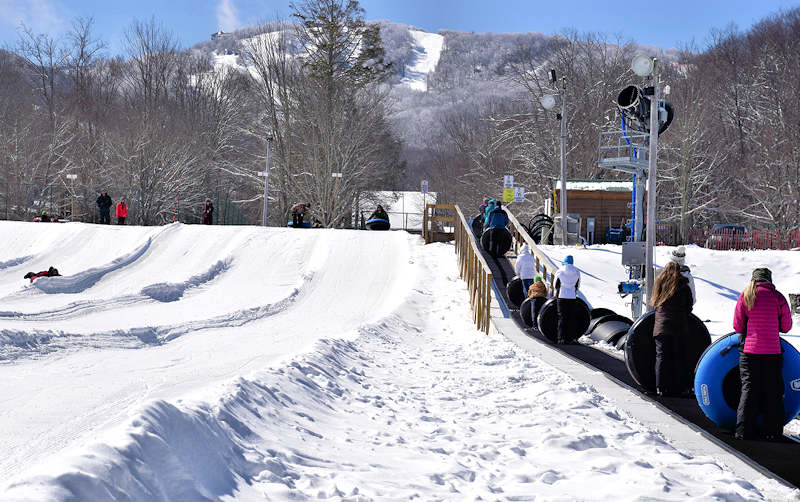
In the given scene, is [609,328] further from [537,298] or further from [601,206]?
[601,206]

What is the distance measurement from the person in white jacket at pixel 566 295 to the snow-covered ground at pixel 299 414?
1645 millimetres

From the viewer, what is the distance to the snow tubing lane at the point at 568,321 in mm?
11938

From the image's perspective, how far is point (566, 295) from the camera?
1191 cm

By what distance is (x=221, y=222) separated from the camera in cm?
4300

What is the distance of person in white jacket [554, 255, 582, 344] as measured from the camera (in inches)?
459

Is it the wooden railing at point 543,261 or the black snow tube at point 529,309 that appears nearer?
the black snow tube at point 529,309

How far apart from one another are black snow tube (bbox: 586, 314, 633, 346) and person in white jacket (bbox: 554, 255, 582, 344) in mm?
591

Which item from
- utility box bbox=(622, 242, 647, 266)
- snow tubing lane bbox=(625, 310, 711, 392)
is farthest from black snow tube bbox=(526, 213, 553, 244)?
snow tubing lane bbox=(625, 310, 711, 392)

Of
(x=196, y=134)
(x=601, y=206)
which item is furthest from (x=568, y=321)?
(x=196, y=134)

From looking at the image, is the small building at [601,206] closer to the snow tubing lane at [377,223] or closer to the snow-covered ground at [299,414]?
the snow tubing lane at [377,223]

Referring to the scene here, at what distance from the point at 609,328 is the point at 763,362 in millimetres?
6365

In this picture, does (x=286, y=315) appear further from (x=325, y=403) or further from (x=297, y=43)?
(x=297, y=43)

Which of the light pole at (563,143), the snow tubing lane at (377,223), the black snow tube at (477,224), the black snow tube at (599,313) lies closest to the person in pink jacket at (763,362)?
the black snow tube at (599,313)

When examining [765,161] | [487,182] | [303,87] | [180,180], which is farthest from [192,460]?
[487,182]
